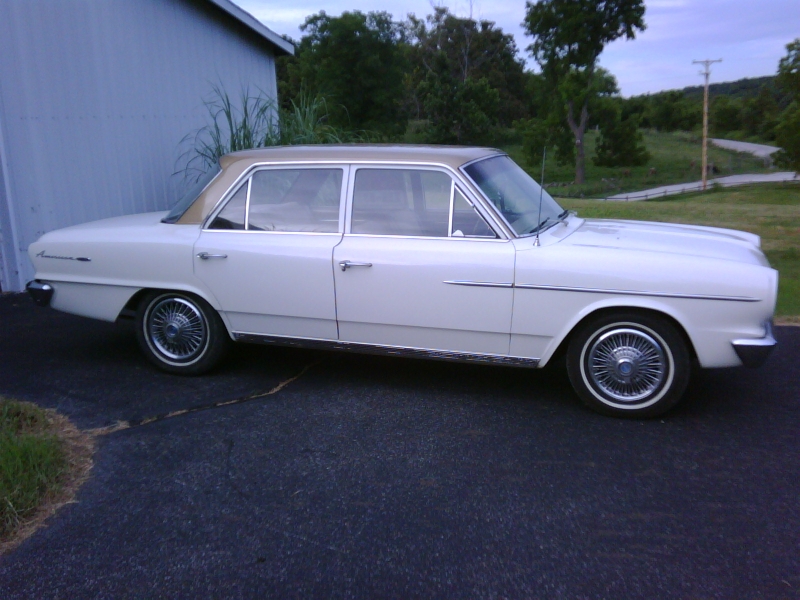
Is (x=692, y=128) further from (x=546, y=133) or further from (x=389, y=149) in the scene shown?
(x=389, y=149)

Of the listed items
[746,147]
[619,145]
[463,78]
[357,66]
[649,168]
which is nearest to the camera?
[357,66]

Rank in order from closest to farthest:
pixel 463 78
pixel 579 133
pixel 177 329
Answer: pixel 177 329 → pixel 463 78 → pixel 579 133

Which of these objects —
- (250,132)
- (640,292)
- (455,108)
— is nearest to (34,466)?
(640,292)

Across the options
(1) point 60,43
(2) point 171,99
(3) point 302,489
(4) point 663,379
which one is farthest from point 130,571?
(2) point 171,99

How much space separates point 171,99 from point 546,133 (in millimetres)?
46128

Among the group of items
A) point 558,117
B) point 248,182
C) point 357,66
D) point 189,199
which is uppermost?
point 357,66

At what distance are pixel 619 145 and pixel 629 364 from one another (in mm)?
59545

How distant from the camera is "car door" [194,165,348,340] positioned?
5070 millimetres

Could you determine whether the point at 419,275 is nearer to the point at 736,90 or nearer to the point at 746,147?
the point at 746,147

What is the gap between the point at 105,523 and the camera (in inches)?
140

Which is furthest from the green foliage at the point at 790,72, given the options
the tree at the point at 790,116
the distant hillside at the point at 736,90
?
the distant hillside at the point at 736,90

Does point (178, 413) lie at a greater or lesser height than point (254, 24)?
lesser

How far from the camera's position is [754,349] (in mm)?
4344

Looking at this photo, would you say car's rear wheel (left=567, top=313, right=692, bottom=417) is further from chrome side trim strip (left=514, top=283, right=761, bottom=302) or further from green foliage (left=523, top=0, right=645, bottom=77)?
green foliage (left=523, top=0, right=645, bottom=77)
